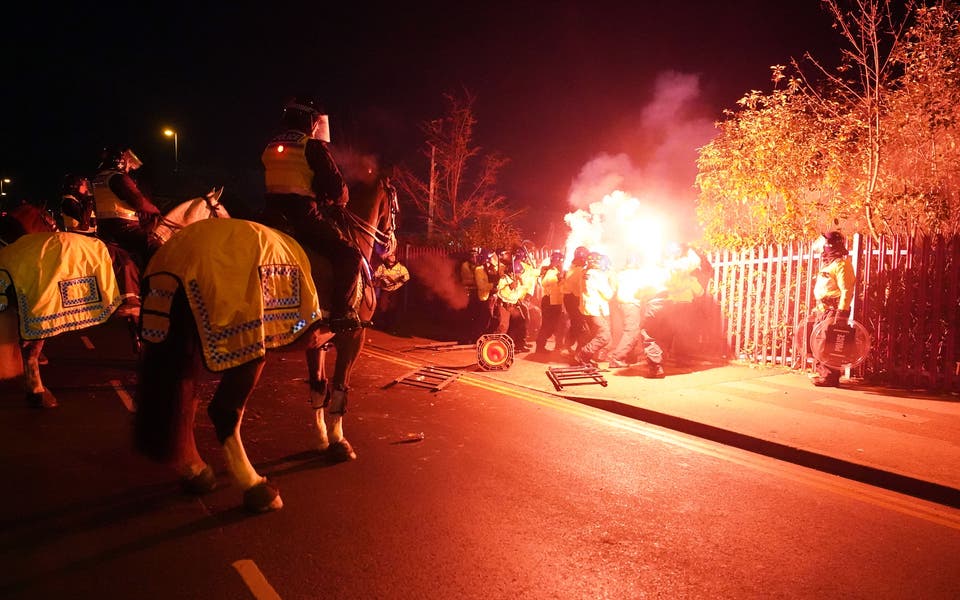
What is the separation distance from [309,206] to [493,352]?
540cm

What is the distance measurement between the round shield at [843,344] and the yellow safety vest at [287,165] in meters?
7.32

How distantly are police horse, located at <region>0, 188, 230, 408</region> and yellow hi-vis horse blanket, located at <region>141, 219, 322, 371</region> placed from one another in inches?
92.2

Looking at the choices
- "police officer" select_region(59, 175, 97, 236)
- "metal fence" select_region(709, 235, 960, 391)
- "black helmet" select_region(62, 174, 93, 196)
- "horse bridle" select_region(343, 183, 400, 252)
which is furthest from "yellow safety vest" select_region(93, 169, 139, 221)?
"metal fence" select_region(709, 235, 960, 391)

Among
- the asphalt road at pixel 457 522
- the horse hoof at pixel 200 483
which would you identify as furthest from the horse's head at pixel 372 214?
the horse hoof at pixel 200 483

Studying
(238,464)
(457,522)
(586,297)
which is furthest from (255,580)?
(586,297)

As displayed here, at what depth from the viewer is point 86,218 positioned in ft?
25.2

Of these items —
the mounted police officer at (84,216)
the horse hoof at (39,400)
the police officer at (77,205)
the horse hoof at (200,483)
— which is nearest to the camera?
the horse hoof at (200,483)

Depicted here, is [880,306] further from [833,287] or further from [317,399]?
[317,399]

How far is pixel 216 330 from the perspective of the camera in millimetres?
3484

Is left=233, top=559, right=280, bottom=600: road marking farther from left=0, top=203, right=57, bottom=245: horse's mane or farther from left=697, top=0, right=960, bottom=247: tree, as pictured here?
left=697, top=0, right=960, bottom=247: tree

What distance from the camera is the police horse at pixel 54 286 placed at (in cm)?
546

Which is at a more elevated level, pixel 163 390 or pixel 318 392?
pixel 163 390

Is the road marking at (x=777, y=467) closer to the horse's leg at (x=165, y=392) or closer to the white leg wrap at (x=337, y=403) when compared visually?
the white leg wrap at (x=337, y=403)

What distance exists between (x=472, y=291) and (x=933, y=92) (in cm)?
841
